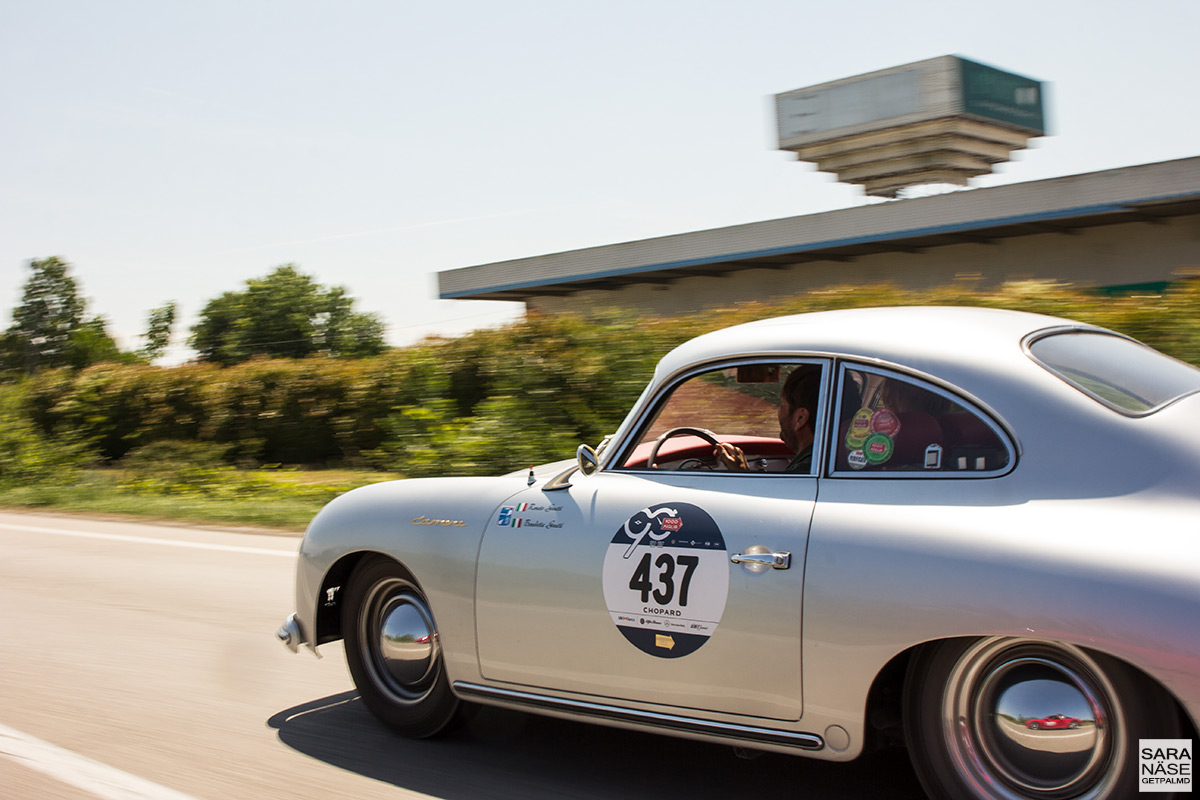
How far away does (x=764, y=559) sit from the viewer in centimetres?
331

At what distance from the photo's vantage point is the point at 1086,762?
2.85m

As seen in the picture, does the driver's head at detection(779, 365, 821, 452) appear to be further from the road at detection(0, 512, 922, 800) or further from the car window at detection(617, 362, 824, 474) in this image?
the road at detection(0, 512, 922, 800)

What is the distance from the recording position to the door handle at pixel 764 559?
3275 millimetres

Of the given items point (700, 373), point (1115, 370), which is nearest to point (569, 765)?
point (700, 373)

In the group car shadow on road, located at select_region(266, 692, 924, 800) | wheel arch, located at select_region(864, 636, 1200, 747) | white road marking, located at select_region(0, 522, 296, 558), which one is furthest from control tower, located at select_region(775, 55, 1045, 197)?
wheel arch, located at select_region(864, 636, 1200, 747)

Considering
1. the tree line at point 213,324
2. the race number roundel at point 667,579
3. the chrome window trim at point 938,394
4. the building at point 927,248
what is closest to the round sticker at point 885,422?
the chrome window trim at point 938,394

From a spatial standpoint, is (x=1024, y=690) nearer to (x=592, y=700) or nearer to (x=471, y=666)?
(x=592, y=700)

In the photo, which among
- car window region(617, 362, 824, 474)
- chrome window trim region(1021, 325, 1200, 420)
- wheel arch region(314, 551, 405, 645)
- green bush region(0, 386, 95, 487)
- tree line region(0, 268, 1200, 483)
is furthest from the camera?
green bush region(0, 386, 95, 487)

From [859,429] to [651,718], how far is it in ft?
3.79

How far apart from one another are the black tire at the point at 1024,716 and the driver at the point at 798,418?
32.1 inches

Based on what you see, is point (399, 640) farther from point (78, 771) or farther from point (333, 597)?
point (78, 771)

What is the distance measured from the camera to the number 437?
3.47 meters

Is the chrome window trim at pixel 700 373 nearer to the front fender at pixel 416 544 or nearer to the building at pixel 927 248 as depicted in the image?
the front fender at pixel 416 544

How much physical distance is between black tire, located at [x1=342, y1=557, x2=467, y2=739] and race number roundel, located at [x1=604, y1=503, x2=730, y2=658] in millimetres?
966
